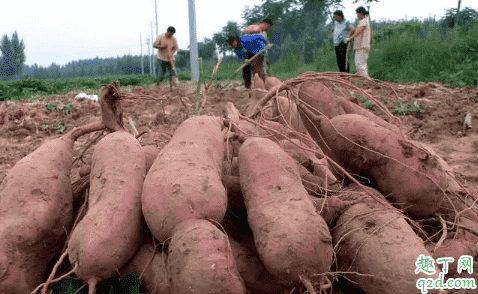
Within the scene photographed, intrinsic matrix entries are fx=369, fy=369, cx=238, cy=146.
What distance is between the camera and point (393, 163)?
2006 mm

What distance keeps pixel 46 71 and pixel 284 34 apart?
128ft

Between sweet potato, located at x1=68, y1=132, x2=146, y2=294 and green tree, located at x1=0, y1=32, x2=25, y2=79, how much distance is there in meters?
58.4

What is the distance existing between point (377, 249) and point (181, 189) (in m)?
0.88

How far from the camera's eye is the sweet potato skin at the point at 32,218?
5.37 ft

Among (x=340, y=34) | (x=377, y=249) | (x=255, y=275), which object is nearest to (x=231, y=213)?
(x=255, y=275)

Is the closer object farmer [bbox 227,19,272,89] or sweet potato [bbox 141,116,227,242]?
sweet potato [bbox 141,116,227,242]

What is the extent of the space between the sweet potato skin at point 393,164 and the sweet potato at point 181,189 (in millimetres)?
Answer: 806

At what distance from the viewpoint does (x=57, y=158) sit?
206 centimetres

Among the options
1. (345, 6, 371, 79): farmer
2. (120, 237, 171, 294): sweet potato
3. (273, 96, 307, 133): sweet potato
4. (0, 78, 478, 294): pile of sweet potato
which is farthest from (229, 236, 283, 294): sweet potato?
(345, 6, 371, 79): farmer

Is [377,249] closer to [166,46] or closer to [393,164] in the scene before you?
[393,164]

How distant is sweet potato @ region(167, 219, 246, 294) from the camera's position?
4.30 feet

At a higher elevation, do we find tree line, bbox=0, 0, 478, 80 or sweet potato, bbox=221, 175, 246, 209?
tree line, bbox=0, 0, 478, 80

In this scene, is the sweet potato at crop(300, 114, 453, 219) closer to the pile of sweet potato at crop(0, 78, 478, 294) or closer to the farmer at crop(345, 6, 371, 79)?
the pile of sweet potato at crop(0, 78, 478, 294)

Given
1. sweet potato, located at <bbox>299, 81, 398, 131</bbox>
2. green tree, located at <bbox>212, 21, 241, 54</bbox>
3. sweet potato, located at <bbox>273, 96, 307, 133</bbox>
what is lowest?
sweet potato, located at <bbox>273, 96, 307, 133</bbox>
